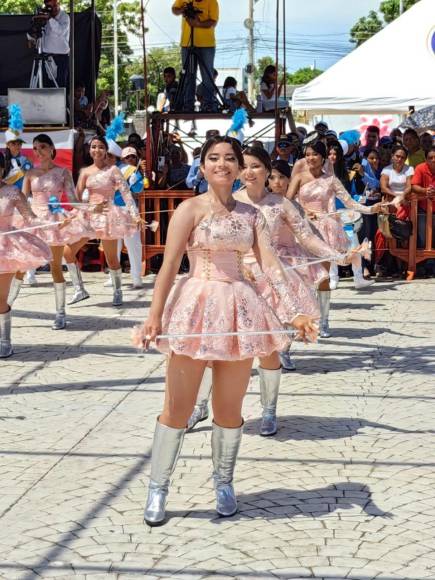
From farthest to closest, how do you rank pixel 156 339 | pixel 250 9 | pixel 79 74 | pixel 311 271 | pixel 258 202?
pixel 250 9
pixel 79 74
pixel 311 271
pixel 258 202
pixel 156 339

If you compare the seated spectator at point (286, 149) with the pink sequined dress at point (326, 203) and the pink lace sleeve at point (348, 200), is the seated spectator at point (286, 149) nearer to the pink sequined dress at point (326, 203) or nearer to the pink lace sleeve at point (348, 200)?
the pink sequined dress at point (326, 203)

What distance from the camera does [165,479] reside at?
5.08 metres

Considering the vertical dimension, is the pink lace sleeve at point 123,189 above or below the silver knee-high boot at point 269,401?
above

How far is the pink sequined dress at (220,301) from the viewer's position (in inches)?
195

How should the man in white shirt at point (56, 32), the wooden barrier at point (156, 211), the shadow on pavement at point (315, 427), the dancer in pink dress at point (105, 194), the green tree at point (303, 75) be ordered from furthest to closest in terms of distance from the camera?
the green tree at point (303, 75), the man in white shirt at point (56, 32), the wooden barrier at point (156, 211), the dancer in pink dress at point (105, 194), the shadow on pavement at point (315, 427)

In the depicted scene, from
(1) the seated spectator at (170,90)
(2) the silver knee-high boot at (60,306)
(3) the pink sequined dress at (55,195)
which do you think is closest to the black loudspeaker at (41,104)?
(1) the seated spectator at (170,90)

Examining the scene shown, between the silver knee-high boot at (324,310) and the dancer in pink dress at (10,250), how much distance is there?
2592mm

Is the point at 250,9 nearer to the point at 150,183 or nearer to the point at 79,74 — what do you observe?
the point at 79,74

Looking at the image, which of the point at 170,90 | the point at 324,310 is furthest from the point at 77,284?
the point at 170,90

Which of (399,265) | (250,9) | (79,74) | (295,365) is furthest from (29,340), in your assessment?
(250,9)

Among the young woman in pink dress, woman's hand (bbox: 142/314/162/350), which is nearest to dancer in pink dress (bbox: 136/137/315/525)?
woman's hand (bbox: 142/314/162/350)

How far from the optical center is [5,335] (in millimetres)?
9242

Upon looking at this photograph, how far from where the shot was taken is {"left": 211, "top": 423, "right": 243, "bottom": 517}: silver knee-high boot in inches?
204

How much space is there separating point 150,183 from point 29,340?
502cm
